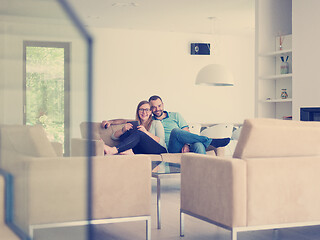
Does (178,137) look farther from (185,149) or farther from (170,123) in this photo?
(170,123)

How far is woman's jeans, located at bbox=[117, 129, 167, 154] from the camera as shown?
5.05 m

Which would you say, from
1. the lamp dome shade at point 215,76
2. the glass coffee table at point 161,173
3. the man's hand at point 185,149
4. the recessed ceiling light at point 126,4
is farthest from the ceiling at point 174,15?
the glass coffee table at point 161,173

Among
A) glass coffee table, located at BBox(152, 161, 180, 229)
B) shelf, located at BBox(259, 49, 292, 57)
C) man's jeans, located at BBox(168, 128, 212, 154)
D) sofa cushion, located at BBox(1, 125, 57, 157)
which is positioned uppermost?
shelf, located at BBox(259, 49, 292, 57)

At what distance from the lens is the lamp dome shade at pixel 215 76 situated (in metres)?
7.67

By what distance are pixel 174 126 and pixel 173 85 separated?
421cm

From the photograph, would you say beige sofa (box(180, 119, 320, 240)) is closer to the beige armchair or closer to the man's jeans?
the beige armchair

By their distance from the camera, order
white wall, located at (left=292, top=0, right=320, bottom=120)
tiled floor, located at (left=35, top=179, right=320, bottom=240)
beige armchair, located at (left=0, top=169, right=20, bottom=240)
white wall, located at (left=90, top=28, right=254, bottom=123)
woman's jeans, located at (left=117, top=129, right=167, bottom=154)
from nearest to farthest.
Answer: beige armchair, located at (left=0, top=169, right=20, bottom=240), tiled floor, located at (left=35, top=179, right=320, bottom=240), woman's jeans, located at (left=117, top=129, right=167, bottom=154), white wall, located at (left=292, top=0, right=320, bottom=120), white wall, located at (left=90, top=28, right=254, bottom=123)

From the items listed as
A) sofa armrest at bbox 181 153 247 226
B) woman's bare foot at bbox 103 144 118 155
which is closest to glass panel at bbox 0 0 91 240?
sofa armrest at bbox 181 153 247 226

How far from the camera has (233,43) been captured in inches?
408

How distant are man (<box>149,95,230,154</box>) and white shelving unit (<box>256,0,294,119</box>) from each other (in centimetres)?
184

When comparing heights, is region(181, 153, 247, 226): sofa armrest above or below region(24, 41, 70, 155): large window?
below

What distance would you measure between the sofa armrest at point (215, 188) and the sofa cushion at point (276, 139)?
12 centimetres

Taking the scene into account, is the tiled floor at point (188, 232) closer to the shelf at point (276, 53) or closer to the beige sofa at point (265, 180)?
the beige sofa at point (265, 180)

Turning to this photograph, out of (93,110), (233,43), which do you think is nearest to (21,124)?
(93,110)
